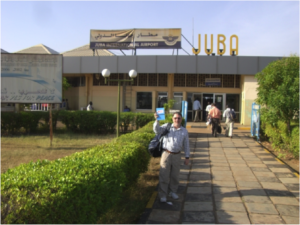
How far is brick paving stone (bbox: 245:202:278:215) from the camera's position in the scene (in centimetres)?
442

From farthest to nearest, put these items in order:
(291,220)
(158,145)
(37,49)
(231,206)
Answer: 1. (37,49)
2. (158,145)
3. (231,206)
4. (291,220)

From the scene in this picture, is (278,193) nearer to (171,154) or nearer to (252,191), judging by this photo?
(252,191)

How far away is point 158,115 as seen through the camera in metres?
5.39

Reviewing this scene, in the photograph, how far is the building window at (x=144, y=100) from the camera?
2206 cm

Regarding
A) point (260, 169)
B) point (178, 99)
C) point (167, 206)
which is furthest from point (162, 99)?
point (167, 206)

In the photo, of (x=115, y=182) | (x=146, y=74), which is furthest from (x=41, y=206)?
(x=146, y=74)

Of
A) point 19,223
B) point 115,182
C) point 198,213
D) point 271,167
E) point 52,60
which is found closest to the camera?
point 19,223

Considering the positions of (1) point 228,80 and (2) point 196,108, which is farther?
(1) point 228,80

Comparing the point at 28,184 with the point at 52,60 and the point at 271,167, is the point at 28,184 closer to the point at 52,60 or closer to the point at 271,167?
the point at 271,167

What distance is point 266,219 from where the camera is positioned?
4.15 metres

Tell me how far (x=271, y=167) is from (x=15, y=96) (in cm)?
1098

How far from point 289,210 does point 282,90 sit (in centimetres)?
534

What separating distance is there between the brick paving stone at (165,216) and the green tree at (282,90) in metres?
6.05

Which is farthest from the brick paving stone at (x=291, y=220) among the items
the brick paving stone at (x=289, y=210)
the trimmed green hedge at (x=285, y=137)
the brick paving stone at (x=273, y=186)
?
the trimmed green hedge at (x=285, y=137)
